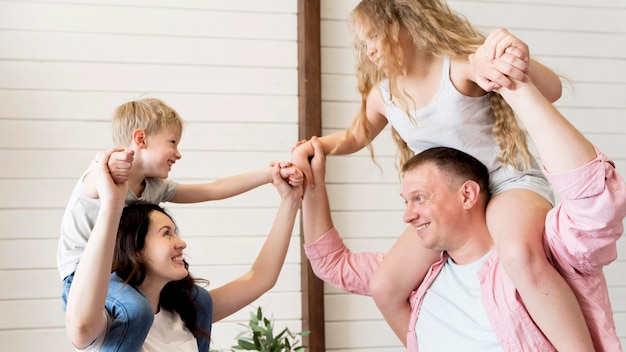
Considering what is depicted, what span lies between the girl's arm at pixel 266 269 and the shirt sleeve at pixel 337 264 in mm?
174

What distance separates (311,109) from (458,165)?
1489 mm

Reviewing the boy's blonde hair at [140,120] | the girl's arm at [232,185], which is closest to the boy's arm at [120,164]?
the boy's blonde hair at [140,120]

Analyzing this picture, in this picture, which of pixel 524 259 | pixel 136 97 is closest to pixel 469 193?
pixel 524 259

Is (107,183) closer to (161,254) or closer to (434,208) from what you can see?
(161,254)

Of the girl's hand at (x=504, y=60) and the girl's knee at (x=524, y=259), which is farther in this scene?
the girl's knee at (x=524, y=259)

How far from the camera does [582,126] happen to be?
3967mm

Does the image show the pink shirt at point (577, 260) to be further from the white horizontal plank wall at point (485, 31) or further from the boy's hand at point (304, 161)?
the white horizontal plank wall at point (485, 31)

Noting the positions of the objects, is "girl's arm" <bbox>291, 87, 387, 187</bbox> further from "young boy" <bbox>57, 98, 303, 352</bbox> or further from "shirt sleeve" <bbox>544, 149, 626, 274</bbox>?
"shirt sleeve" <bbox>544, 149, 626, 274</bbox>

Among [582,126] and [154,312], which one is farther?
[582,126]

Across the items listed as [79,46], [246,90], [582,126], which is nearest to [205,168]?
[246,90]

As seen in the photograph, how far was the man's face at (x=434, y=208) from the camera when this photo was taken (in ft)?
7.02

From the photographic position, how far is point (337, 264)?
247 centimetres

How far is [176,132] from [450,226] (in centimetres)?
79

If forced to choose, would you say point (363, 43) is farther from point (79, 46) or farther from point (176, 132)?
point (79, 46)
